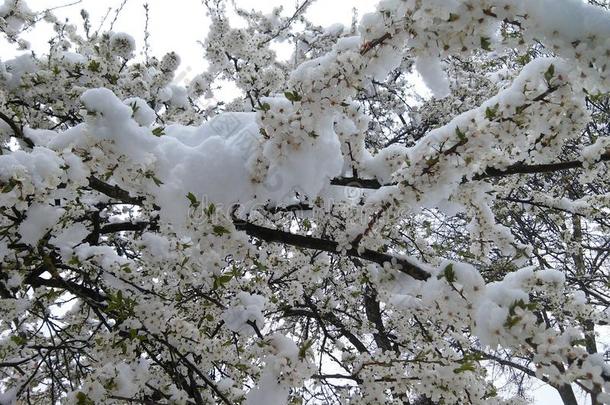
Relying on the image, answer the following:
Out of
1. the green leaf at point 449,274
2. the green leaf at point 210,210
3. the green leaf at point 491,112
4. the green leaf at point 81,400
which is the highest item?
the green leaf at point 491,112

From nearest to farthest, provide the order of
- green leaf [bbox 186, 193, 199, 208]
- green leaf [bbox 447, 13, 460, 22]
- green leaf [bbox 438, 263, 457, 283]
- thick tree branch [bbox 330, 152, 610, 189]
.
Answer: green leaf [bbox 447, 13, 460, 22] < green leaf [bbox 438, 263, 457, 283] < green leaf [bbox 186, 193, 199, 208] < thick tree branch [bbox 330, 152, 610, 189]

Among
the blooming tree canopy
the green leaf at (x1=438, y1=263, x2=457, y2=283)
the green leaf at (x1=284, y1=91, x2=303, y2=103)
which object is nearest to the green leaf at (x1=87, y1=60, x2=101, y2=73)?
the blooming tree canopy

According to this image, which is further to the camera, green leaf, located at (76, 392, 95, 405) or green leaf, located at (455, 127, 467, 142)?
green leaf, located at (76, 392, 95, 405)

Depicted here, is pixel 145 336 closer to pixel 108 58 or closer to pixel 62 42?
pixel 108 58

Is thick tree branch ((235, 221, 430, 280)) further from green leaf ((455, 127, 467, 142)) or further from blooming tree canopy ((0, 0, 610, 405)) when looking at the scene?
green leaf ((455, 127, 467, 142))

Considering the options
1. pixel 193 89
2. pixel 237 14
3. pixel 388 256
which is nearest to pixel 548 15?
pixel 388 256

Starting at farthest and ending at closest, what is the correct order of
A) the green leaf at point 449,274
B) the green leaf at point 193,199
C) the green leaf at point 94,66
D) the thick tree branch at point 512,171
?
the green leaf at point 94,66 → the thick tree branch at point 512,171 → the green leaf at point 193,199 → the green leaf at point 449,274

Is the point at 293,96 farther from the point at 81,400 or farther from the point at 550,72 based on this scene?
the point at 81,400

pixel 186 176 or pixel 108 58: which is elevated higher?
pixel 108 58

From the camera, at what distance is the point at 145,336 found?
9.64ft

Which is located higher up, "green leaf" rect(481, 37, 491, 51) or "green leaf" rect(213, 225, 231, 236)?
"green leaf" rect(481, 37, 491, 51)

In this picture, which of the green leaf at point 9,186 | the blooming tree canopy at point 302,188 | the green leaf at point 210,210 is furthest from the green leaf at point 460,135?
the green leaf at point 9,186

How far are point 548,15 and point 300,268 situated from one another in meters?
3.23

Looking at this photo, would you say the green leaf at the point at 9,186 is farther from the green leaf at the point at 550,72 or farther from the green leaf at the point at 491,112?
the green leaf at the point at 550,72
